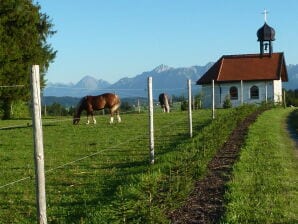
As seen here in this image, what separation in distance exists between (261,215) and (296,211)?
1.97 feet

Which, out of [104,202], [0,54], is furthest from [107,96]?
[104,202]

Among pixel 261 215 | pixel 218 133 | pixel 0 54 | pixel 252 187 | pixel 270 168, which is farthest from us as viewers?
pixel 0 54

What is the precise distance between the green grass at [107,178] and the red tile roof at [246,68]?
38205 millimetres

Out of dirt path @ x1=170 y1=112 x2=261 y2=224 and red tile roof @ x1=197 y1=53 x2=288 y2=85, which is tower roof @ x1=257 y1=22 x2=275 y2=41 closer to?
red tile roof @ x1=197 y1=53 x2=288 y2=85

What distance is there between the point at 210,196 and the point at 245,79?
48.2 meters

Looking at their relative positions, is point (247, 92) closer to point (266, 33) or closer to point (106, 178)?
point (266, 33)

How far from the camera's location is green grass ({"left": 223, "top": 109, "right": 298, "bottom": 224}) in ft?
24.0

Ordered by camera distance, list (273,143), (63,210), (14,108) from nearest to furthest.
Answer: (63,210) → (273,143) → (14,108)

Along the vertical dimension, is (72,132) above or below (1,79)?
below

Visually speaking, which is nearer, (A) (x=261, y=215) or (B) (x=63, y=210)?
(A) (x=261, y=215)

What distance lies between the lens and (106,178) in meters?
10.8

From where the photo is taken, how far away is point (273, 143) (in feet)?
50.4

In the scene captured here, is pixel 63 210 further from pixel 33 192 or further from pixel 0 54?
pixel 0 54

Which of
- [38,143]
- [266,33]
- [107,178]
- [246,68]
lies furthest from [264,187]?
[266,33]
